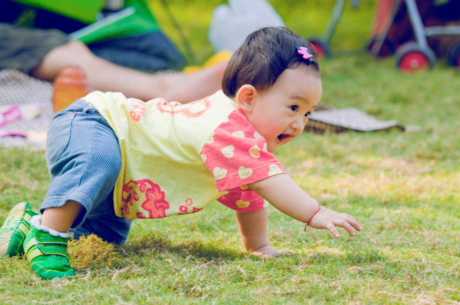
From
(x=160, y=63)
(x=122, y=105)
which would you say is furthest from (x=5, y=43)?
(x=122, y=105)

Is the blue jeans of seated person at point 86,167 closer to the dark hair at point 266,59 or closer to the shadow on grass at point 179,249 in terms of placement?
the shadow on grass at point 179,249

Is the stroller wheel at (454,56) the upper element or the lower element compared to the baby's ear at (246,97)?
upper

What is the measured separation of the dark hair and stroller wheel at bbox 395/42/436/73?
11.5 feet

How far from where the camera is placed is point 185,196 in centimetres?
133

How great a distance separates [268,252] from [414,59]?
12.1 feet

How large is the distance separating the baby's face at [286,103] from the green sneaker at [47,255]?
0.57 meters

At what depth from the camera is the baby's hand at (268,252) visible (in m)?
1.34

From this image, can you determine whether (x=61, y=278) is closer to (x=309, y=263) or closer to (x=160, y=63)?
(x=309, y=263)

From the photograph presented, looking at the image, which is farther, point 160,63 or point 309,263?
point 160,63

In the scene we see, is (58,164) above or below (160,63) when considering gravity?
above

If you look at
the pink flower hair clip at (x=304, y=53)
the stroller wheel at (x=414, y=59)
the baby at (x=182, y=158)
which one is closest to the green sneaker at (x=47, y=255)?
the baby at (x=182, y=158)

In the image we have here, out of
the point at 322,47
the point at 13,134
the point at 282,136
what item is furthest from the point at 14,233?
the point at 322,47

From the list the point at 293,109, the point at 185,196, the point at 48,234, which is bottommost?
the point at 48,234

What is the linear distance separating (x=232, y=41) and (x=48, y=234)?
341 centimetres
